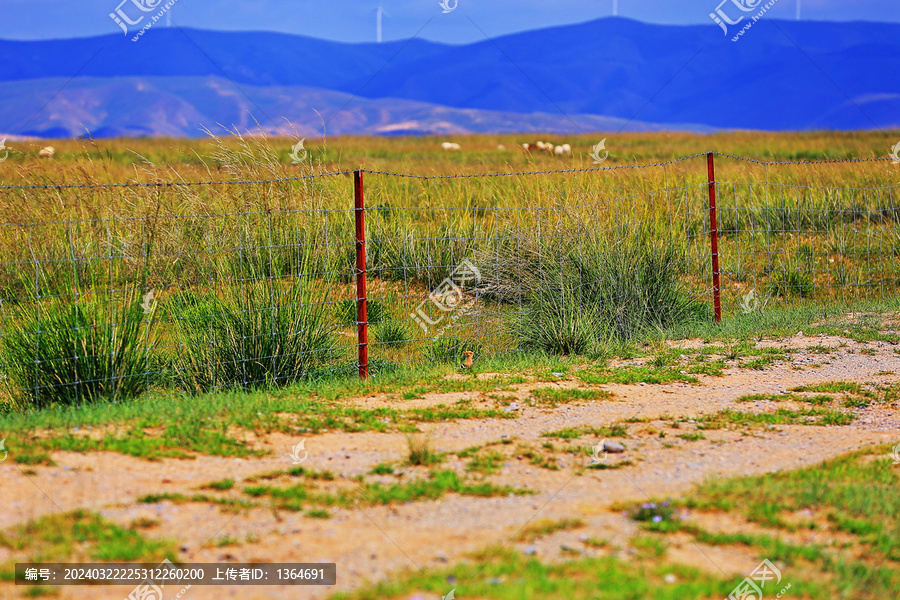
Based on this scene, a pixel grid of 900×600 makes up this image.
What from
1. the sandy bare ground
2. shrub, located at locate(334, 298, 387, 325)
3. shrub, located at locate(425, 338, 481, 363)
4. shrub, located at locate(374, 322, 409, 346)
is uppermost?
shrub, located at locate(334, 298, 387, 325)

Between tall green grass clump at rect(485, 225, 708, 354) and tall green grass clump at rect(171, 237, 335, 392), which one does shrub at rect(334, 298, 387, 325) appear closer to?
tall green grass clump at rect(171, 237, 335, 392)

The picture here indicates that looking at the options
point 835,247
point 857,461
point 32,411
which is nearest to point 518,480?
point 857,461

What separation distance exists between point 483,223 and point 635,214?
8.02 ft

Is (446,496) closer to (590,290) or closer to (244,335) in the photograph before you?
(244,335)

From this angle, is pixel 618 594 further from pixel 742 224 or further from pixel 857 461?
pixel 742 224

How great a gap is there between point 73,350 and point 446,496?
3518mm

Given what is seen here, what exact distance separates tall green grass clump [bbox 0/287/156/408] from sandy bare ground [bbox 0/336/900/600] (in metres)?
1.67

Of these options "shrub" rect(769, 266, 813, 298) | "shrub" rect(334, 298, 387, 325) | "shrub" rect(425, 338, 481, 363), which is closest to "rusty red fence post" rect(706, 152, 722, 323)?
"shrub" rect(769, 266, 813, 298)

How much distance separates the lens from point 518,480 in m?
4.67

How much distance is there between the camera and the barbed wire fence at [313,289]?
6383 mm

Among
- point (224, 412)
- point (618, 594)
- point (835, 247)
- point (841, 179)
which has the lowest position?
point (618, 594)

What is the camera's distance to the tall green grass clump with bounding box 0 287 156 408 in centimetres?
618

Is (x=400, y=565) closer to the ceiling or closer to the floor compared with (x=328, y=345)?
closer to the floor

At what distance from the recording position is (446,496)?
4328 millimetres
